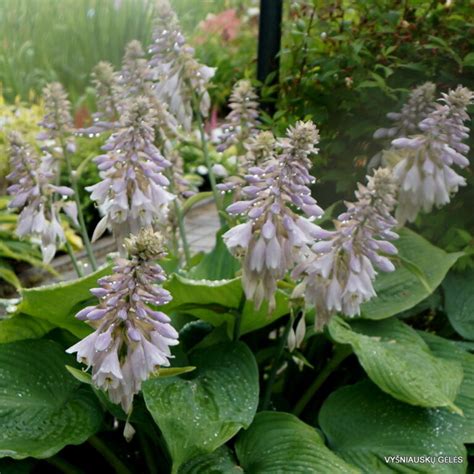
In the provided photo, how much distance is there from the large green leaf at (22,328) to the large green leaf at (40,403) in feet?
0.24

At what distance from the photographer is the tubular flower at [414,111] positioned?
212 cm

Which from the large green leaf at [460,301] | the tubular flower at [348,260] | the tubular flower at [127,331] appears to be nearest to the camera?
the tubular flower at [127,331]

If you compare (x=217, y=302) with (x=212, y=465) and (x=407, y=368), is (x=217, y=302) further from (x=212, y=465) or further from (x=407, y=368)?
(x=407, y=368)

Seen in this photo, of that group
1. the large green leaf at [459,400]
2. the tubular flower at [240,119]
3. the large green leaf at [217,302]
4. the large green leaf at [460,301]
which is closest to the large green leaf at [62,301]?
the large green leaf at [217,302]

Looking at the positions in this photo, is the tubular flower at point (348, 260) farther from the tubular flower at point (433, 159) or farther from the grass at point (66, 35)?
the grass at point (66, 35)

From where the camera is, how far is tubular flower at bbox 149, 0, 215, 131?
2.12 m

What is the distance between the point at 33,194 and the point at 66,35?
474 cm

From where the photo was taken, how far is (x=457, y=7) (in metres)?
2.47

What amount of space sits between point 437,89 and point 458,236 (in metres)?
0.47

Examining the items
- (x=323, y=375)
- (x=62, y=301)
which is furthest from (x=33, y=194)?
(x=323, y=375)

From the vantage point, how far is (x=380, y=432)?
185 cm

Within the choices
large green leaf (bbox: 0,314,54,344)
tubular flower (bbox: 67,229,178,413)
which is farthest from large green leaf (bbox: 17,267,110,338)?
tubular flower (bbox: 67,229,178,413)

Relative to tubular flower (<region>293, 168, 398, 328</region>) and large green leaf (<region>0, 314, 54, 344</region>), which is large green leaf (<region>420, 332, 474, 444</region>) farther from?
large green leaf (<region>0, 314, 54, 344</region>)

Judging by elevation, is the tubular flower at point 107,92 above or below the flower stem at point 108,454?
above
